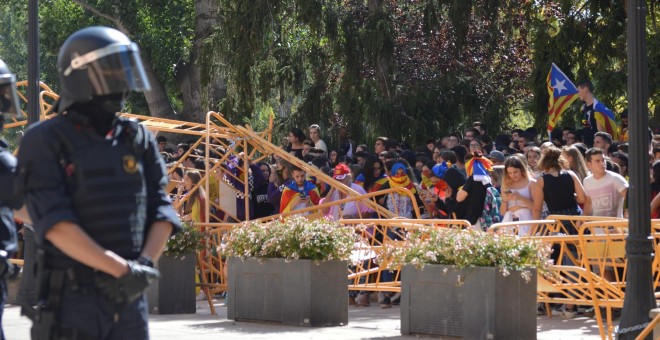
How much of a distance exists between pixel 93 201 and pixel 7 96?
1.91 m

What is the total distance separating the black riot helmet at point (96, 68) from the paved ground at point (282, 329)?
5744 mm

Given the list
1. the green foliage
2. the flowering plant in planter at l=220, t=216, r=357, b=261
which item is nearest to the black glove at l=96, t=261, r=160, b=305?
the flowering plant in planter at l=220, t=216, r=357, b=261

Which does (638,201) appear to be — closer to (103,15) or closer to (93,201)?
(93,201)

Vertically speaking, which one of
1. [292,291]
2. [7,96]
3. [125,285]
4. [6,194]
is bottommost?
[292,291]

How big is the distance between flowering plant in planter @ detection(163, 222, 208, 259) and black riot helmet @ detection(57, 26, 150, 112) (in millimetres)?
7377

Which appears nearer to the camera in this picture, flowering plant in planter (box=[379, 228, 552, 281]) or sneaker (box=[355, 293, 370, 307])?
flowering plant in planter (box=[379, 228, 552, 281])

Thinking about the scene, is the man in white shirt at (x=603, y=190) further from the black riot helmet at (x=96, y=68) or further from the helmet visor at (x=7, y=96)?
the black riot helmet at (x=96, y=68)

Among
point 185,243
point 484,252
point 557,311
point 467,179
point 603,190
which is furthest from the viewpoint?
point 467,179

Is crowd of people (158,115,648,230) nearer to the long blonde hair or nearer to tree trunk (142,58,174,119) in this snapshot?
the long blonde hair

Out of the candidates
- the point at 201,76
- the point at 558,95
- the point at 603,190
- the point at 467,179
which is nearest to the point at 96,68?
the point at 603,190

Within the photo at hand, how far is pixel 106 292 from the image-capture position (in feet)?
14.3

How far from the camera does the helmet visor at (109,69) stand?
4.50 meters

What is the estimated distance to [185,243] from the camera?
12.0 meters

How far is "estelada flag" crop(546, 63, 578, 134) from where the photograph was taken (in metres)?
16.3
